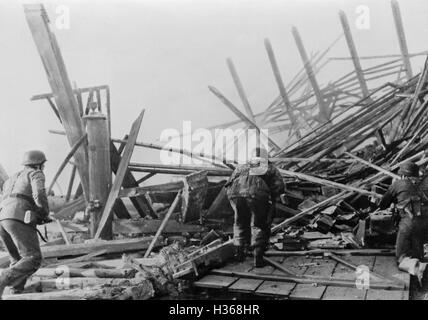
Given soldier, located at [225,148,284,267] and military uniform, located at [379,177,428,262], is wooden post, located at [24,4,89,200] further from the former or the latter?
military uniform, located at [379,177,428,262]

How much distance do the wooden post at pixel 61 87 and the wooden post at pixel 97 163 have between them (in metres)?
0.50

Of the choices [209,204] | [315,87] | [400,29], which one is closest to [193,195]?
[209,204]

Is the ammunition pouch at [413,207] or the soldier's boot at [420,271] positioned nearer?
the soldier's boot at [420,271]

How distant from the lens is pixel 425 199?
568 centimetres

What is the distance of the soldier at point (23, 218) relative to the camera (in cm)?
499

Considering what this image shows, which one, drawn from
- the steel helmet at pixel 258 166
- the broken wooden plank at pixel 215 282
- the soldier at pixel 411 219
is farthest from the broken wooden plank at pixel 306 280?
the steel helmet at pixel 258 166

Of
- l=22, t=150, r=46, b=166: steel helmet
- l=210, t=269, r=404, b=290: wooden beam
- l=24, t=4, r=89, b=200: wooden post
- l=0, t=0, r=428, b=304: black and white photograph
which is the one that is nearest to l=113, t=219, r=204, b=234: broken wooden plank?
l=0, t=0, r=428, b=304: black and white photograph

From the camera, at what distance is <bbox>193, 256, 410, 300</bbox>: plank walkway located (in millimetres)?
4656

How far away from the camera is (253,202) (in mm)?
5941

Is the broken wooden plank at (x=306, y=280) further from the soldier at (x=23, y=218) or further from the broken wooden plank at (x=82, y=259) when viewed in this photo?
the soldier at (x=23, y=218)

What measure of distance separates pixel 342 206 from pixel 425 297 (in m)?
2.67

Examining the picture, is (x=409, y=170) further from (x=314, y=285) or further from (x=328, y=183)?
(x=314, y=285)
